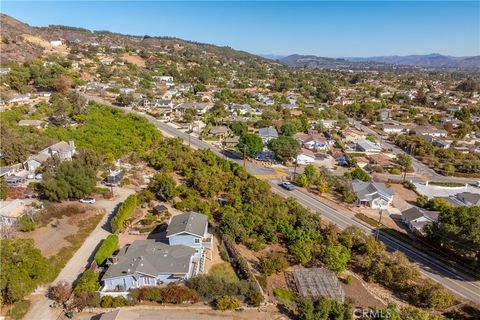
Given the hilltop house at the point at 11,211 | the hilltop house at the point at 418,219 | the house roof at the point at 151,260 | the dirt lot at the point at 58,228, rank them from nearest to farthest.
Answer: the house roof at the point at 151,260, the dirt lot at the point at 58,228, the hilltop house at the point at 11,211, the hilltop house at the point at 418,219

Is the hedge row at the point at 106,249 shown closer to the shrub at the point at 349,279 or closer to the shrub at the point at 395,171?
the shrub at the point at 349,279

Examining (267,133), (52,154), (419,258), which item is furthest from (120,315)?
(267,133)

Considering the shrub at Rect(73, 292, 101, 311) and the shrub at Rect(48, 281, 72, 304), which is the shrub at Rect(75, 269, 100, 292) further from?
the shrub at Rect(48, 281, 72, 304)

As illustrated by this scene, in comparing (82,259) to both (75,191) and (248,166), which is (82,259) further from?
(248,166)

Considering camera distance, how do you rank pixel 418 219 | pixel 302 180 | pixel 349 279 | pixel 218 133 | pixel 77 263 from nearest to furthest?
pixel 349 279, pixel 77 263, pixel 418 219, pixel 302 180, pixel 218 133

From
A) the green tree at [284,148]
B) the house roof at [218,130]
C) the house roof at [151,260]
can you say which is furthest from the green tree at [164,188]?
the house roof at [218,130]

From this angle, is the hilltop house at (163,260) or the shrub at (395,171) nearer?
→ the hilltop house at (163,260)

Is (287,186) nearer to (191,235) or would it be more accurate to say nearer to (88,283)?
(191,235)

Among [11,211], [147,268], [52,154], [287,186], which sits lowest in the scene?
[147,268]
